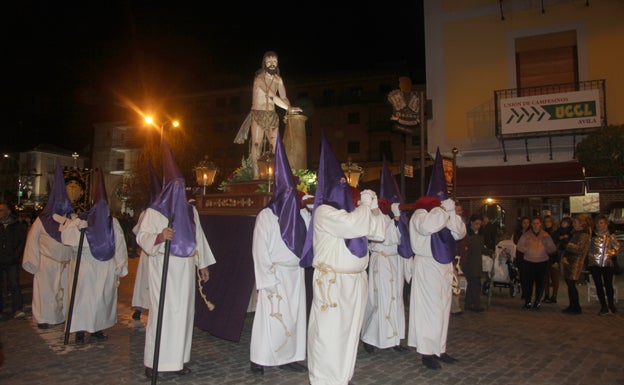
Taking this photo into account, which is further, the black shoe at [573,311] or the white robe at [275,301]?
the black shoe at [573,311]

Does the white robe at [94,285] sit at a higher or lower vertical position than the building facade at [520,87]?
lower

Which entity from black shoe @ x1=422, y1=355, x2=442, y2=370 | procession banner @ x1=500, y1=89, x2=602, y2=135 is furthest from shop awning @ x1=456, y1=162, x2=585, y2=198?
black shoe @ x1=422, y1=355, x2=442, y2=370

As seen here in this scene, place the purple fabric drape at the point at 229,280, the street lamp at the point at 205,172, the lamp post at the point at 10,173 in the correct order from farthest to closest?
1. the lamp post at the point at 10,173
2. the street lamp at the point at 205,172
3. the purple fabric drape at the point at 229,280

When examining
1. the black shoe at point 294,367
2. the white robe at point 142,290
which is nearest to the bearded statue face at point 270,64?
the white robe at point 142,290

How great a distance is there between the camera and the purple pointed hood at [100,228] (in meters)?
6.57

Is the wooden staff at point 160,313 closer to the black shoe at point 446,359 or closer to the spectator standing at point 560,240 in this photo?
the black shoe at point 446,359

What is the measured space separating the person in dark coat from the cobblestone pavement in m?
0.94

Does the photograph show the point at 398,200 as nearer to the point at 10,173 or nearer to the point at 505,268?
the point at 505,268

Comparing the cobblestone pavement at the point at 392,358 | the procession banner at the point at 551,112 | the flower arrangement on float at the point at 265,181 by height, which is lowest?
the cobblestone pavement at the point at 392,358

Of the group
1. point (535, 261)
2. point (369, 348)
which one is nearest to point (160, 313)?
point (369, 348)

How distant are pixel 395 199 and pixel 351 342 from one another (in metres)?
2.82

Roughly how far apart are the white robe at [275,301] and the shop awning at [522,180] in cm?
932

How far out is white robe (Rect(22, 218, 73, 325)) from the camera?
7301mm

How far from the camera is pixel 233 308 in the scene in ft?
19.5
